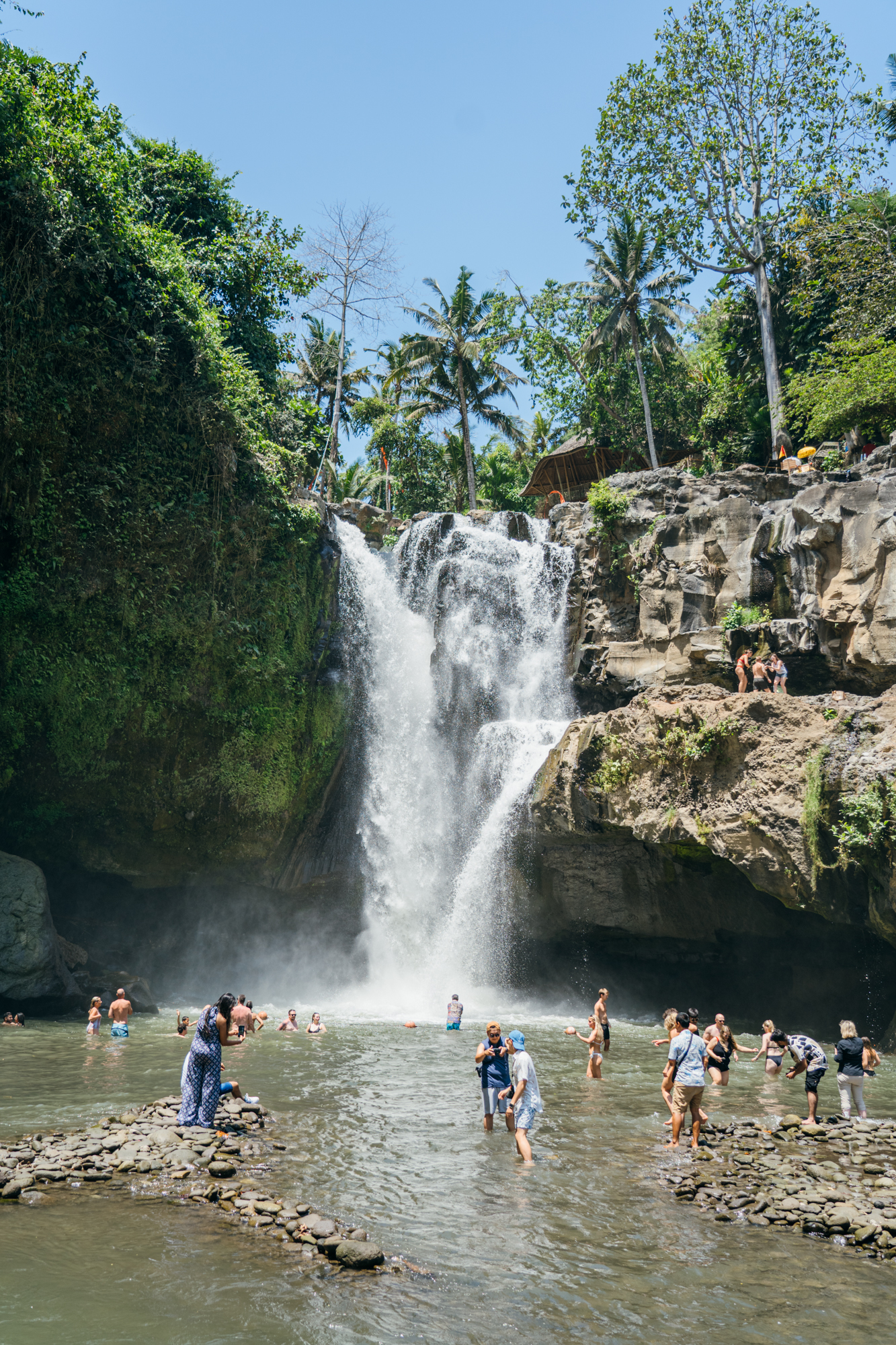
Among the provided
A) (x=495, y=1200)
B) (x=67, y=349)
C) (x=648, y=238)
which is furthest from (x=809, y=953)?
(x=648, y=238)

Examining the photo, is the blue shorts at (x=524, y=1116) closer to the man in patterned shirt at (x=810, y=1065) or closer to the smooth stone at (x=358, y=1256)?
the smooth stone at (x=358, y=1256)

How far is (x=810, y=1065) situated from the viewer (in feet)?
38.0

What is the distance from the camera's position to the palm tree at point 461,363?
144ft

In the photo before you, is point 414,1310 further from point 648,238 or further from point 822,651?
point 648,238

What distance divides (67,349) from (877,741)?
64.1ft

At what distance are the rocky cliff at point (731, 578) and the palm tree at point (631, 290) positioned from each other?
1363 centimetres

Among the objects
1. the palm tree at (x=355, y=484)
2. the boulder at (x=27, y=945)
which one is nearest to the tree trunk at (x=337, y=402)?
the palm tree at (x=355, y=484)

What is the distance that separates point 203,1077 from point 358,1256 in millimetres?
3931

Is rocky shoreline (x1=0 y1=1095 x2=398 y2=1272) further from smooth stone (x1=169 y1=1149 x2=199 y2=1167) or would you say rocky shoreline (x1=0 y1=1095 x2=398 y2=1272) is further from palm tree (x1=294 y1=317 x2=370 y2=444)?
palm tree (x1=294 y1=317 x2=370 y2=444)

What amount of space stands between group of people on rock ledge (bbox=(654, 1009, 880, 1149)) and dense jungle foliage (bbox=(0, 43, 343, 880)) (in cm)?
1403

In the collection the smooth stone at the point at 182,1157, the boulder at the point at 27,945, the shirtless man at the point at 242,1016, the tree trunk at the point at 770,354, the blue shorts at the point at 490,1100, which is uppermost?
the tree trunk at the point at 770,354

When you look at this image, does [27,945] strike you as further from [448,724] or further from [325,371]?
[325,371]

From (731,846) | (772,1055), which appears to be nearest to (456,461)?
(731,846)

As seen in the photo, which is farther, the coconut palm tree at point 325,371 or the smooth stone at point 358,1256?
the coconut palm tree at point 325,371
